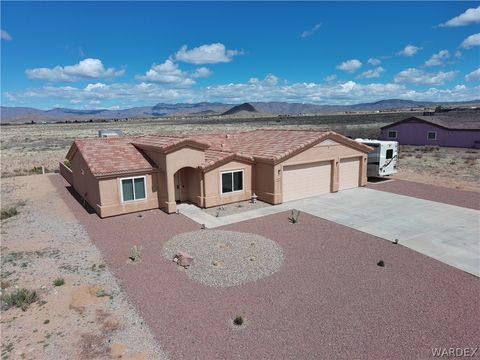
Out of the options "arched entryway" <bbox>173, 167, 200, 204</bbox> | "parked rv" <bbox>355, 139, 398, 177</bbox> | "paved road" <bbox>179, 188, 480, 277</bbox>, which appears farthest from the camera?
"parked rv" <bbox>355, 139, 398, 177</bbox>

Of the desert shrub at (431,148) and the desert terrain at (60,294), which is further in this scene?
the desert shrub at (431,148)

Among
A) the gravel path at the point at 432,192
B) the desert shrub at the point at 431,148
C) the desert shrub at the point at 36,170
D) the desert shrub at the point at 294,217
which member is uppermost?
the desert shrub at the point at 431,148

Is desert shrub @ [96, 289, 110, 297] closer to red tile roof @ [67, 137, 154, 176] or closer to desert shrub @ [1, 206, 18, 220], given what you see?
red tile roof @ [67, 137, 154, 176]

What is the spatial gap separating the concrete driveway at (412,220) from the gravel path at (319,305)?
1044 mm

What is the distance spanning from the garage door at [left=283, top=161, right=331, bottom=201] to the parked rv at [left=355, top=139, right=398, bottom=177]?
18.6ft

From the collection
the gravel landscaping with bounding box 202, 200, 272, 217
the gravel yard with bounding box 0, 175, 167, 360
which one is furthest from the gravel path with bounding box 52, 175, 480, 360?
the gravel landscaping with bounding box 202, 200, 272, 217

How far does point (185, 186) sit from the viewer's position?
2017 centimetres

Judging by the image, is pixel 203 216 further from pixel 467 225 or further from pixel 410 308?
pixel 467 225

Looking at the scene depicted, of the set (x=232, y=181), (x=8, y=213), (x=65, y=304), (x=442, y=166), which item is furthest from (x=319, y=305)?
(x=442, y=166)

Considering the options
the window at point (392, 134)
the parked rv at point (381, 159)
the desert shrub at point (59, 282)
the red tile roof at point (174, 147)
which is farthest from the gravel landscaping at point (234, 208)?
the window at point (392, 134)

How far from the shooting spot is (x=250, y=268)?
11430mm

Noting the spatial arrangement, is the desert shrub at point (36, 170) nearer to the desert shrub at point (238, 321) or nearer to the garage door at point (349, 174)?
the garage door at point (349, 174)

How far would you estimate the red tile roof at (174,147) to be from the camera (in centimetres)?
1775

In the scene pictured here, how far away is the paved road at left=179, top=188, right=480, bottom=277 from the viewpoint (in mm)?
12742
